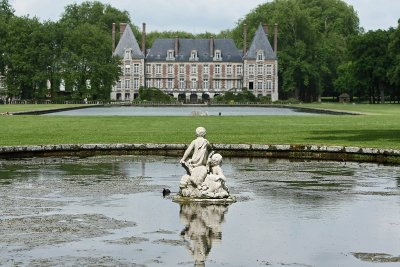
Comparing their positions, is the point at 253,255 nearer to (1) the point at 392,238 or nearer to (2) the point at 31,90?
(1) the point at 392,238

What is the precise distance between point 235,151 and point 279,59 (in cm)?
11347

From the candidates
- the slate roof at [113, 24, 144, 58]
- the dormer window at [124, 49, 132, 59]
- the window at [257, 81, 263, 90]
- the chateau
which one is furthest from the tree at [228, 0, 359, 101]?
the dormer window at [124, 49, 132, 59]

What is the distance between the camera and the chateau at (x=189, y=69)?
14638cm

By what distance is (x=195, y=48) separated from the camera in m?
150

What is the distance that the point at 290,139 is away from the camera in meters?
32.4

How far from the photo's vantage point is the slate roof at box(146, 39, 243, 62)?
148m

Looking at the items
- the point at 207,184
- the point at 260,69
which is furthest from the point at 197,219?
the point at 260,69

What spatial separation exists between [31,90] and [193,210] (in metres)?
109

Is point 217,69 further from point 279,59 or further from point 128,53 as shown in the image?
point 128,53

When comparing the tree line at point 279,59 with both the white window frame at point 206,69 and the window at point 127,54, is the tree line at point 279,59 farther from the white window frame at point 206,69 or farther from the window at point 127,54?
the window at point 127,54

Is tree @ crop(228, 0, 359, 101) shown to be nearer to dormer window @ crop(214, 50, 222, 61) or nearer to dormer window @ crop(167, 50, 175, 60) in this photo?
dormer window @ crop(214, 50, 222, 61)

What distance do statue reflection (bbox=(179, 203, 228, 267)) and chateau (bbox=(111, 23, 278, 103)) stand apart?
427ft

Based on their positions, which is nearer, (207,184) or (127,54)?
(207,184)

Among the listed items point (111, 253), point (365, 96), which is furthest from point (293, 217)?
point (365, 96)
